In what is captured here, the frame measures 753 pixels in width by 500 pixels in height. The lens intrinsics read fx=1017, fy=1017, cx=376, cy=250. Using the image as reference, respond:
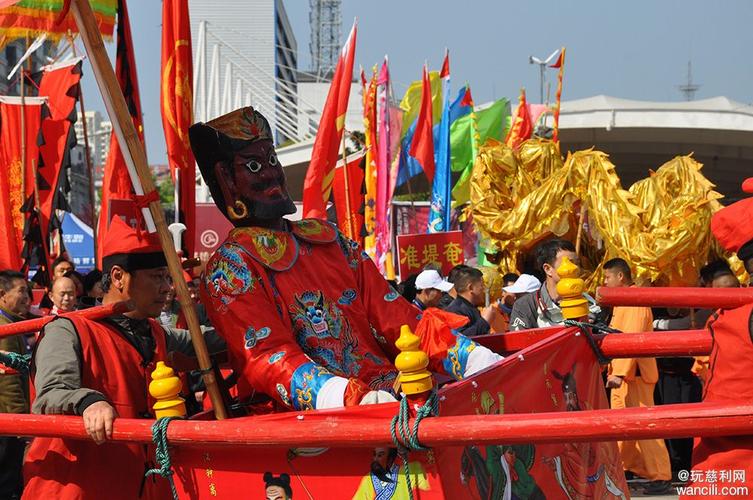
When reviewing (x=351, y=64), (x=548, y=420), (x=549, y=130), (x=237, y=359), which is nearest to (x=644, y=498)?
(x=237, y=359)

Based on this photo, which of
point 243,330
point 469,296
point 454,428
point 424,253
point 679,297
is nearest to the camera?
point 454,428

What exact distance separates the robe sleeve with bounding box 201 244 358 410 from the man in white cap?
4.12 meters

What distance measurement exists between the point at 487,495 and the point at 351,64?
26.5 feet

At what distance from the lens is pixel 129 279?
350cm

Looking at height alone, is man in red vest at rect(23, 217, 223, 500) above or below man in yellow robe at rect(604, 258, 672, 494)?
above

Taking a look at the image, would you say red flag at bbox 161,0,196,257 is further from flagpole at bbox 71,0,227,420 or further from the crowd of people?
flagpole at bbox 71,0,227,420

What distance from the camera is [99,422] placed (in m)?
2.91

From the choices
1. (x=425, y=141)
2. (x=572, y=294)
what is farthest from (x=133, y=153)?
(x=425, y=141)

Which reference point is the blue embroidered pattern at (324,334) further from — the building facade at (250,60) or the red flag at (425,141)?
the building facade at (250,60)

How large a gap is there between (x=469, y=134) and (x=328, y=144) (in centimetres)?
1251

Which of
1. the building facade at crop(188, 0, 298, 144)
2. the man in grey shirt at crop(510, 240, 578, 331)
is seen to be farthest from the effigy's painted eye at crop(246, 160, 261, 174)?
the building facade at crop(188, 0, 298, 144)

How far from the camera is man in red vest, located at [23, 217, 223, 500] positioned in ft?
10.4

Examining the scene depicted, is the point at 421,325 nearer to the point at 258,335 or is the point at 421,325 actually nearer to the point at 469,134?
the point at 258,335

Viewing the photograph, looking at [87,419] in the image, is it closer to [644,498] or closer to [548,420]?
[548,420]
